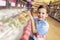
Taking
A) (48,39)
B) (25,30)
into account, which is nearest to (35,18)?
(25,30)

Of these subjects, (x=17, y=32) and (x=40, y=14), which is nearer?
(x=17, y=32)

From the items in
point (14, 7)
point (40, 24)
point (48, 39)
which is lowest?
point (48, 39)

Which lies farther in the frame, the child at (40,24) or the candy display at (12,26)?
the child at (40,24)

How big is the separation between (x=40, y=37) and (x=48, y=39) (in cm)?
84

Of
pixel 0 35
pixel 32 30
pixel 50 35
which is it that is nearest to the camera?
pixel 0 35

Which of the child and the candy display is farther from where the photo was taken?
the child

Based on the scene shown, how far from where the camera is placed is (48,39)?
6.74 feet

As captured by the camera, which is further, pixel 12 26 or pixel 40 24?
pixel 40 24

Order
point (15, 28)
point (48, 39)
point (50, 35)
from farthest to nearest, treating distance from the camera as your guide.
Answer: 1. point (50, 35)
2. point (48, 39)
3. point (15, 28)

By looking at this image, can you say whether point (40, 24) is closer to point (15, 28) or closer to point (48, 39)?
point (15, 28)

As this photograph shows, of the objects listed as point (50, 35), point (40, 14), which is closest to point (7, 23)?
point (40, 14)

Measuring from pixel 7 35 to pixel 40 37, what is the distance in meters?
0.35

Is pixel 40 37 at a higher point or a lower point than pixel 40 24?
lower

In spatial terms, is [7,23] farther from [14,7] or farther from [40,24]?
[40,24]
